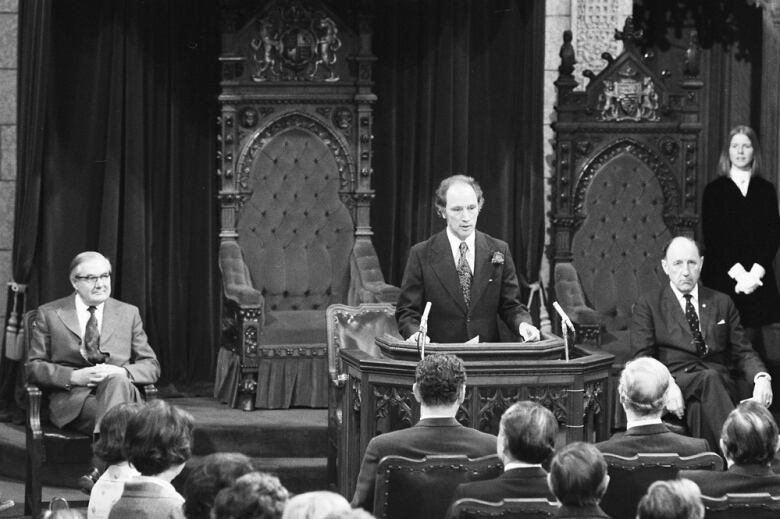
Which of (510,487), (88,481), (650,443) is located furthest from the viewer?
(88,481)

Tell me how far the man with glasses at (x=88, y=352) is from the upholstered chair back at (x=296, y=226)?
1.31 metres

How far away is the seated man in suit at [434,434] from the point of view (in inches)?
171

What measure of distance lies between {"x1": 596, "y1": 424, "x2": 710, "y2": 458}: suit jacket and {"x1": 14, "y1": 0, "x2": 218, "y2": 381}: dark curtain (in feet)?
11.4

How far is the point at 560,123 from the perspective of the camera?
7.63 m

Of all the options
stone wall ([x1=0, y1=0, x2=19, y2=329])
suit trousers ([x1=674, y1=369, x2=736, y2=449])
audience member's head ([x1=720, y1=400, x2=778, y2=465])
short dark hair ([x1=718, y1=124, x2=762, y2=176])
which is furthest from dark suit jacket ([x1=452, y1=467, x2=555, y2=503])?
stone wall ([x1=0, y1=0, x2=19, y2=329])

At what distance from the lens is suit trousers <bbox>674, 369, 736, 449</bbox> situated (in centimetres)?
628

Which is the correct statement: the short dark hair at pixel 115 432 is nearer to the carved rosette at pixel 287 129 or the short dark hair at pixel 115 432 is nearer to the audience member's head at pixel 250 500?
the audience member's head at pixel 250 500

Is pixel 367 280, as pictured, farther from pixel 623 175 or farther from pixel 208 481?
pixel 208 481

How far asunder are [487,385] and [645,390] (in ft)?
3.23

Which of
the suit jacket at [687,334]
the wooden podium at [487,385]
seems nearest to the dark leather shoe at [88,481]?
the wooden podium at [487,385]

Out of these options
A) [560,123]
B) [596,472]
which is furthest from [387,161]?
[596,472]

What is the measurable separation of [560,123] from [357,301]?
4.60ft

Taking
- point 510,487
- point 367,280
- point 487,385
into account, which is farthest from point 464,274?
point 510,487

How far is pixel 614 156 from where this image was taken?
7.71m
